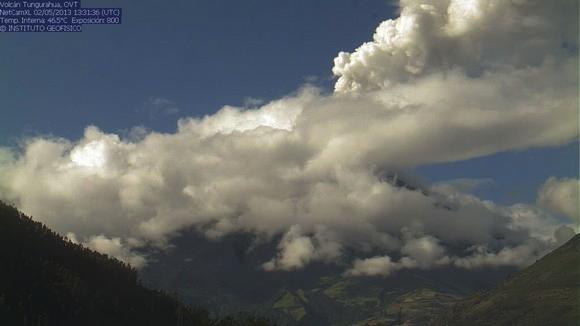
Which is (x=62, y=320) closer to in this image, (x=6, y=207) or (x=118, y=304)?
(x=118, y=304)

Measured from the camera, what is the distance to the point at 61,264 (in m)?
56.3

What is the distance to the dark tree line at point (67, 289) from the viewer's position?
4541 centimetres

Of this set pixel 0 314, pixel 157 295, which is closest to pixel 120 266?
pixel 157 295

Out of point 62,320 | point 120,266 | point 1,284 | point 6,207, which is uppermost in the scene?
point 6,207

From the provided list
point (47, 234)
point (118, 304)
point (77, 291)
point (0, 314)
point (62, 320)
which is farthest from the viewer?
point (47, 234)

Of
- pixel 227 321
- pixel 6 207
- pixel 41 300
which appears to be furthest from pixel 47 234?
pixel 227 321

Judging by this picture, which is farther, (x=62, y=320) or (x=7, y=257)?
(x=7, y=257)

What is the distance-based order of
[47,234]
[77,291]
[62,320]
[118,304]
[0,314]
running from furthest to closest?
[47,234], [118,304], [77,291], [62,320], [0,314]

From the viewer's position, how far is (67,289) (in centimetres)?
4947

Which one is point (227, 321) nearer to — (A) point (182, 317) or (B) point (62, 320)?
(A) point (182, 317)

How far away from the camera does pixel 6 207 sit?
201 ft

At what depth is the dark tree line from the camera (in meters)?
45.4

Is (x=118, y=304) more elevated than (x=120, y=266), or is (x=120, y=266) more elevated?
(x=120, y=266)

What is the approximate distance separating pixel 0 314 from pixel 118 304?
13127 mm
